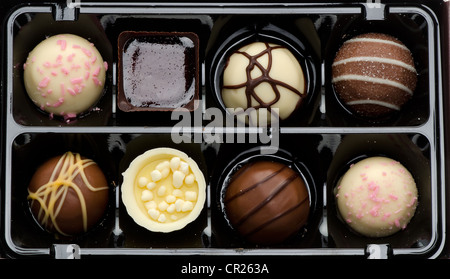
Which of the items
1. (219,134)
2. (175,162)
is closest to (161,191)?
(175,162)

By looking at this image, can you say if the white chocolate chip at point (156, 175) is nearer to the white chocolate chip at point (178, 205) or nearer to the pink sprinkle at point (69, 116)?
the white chocolate chip at point (178, 205)

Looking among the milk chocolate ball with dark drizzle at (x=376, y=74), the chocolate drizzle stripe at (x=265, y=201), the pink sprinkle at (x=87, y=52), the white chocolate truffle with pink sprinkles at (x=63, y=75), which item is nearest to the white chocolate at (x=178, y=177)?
the chocolate drizzle stripe at (x=265, y=201)

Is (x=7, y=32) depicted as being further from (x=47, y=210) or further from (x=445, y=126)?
(x=445, y=126)

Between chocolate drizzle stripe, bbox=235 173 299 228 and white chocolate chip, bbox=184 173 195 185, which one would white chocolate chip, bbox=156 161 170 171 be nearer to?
white chocolate chip, bbox=184 173 195 185

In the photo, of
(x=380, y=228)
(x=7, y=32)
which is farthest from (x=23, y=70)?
(x=380, y=228)

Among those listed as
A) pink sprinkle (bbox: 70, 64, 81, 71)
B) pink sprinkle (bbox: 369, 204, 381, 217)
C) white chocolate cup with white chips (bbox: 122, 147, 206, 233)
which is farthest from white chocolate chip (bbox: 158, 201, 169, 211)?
pink sprinkle (bbox: 369, 204, 381, 217)

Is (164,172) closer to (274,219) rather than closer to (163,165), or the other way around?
(163,165)
